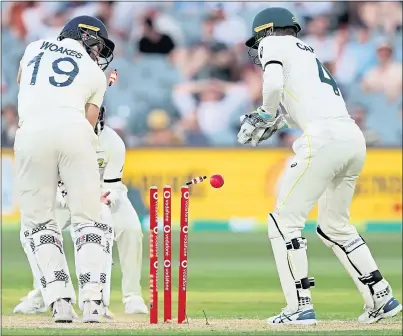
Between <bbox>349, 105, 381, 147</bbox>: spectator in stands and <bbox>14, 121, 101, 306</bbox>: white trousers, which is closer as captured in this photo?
<bbox>14, 121, 101, 306</bbox>: white trousers

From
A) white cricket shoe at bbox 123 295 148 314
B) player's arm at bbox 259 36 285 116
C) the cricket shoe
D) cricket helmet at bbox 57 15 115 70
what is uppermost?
cricket helmet at bbox 57 15 115 70

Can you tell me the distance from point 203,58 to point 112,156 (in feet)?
31.6

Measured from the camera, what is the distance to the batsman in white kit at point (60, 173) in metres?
6.27

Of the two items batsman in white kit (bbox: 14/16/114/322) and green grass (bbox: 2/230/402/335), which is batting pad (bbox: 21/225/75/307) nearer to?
batsman in white kit (bbox: 14/16/114/322)

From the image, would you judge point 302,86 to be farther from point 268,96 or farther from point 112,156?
point 112,156

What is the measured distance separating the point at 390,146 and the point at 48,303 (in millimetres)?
10054

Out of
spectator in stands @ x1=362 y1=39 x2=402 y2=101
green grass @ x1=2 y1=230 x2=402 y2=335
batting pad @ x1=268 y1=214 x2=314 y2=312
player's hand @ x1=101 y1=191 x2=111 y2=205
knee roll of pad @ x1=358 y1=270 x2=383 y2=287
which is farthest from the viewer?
→ spectator in stands @ x1=362 y1=39 x2=402 y2=101

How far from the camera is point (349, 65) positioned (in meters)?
16.9

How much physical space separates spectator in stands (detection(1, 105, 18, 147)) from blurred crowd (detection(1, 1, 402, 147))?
2 cm

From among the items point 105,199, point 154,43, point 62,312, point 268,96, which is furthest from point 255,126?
point 154,43

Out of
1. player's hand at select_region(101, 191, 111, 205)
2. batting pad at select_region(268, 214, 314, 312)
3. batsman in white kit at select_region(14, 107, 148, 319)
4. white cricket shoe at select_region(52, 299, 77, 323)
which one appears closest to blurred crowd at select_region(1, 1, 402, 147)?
batsman in white kit at select_region(14, 107, 148, 319)

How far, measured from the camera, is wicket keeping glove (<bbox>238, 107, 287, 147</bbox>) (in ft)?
22.5

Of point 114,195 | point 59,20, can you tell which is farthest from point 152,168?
point 114,195

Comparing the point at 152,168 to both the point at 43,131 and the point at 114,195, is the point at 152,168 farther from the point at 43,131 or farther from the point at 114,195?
the point at 43,131
